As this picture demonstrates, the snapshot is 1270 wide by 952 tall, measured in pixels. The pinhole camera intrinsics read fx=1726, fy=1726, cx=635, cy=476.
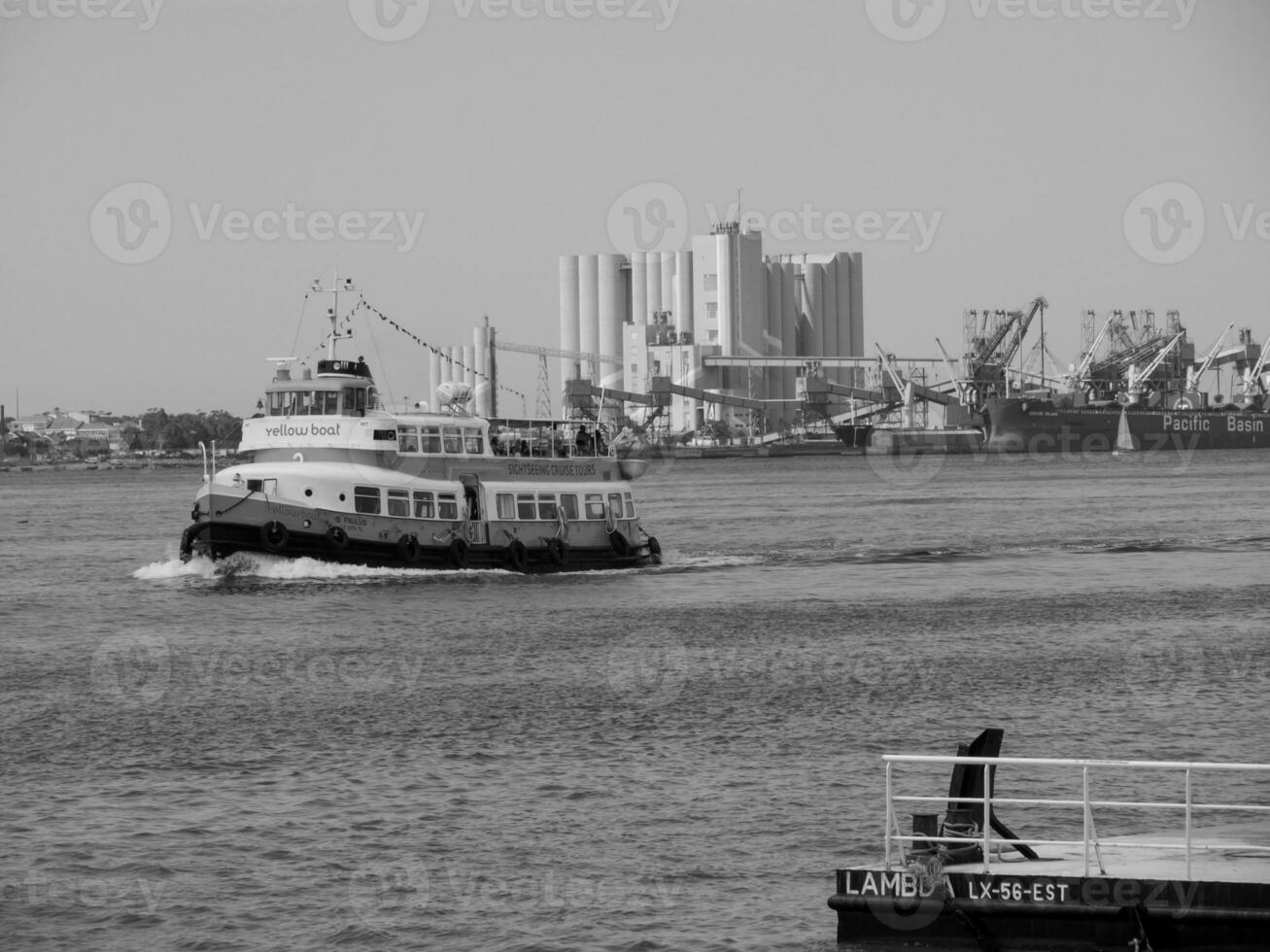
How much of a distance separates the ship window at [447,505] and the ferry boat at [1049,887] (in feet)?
115

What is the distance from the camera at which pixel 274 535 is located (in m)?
49.8

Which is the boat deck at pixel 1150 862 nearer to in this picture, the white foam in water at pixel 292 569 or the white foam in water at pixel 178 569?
the white foam in water at pixel 292 569

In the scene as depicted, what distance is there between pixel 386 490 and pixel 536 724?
22.2 metres

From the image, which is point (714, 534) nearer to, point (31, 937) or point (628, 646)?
point (628, 646)

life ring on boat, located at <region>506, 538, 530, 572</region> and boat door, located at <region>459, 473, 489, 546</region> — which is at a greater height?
boat door, located at <region>459, 473, 489, 546</region>

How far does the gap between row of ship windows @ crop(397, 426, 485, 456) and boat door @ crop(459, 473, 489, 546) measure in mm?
898

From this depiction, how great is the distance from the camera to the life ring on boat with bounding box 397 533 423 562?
51062 millimetres

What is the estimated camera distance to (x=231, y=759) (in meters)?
27.1

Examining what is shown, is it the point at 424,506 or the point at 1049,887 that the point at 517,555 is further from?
the point at 1049,887

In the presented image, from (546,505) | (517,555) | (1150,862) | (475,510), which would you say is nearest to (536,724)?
(1150,862)

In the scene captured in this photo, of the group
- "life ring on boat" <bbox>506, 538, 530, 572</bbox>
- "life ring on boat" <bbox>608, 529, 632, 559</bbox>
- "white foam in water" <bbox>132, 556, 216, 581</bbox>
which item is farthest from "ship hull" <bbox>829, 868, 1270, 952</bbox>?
"life ring on boat" <bbox>608, 529, 632, 559</bbox>

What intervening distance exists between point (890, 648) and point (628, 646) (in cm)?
595

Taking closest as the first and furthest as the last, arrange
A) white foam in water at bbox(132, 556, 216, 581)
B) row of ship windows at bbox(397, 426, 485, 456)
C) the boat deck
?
the boat deck < white foam in water at bbox(132, 556, 216, 581) < row of ship windows at bbox(397, 426, 485, 456)

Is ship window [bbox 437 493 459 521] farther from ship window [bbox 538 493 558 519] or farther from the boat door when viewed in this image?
ship window [bbox 538 493 558 519]
